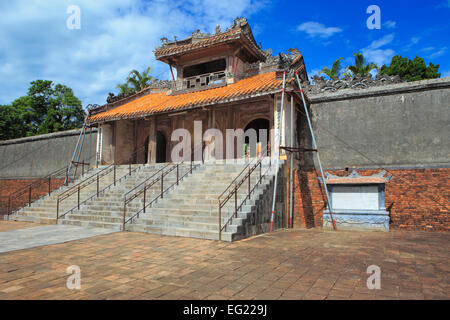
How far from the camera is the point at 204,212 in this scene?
8.55m

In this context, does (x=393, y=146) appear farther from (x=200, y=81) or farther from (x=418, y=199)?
(x=200, y=81)

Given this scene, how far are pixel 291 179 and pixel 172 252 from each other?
22.0 feet

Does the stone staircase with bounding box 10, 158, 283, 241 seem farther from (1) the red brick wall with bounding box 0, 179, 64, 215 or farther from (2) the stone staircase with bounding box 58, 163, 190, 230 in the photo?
(1) the red brick wall with bounding box 0, 179, 64, 215

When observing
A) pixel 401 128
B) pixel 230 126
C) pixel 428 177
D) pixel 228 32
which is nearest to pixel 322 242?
pixel 428 177

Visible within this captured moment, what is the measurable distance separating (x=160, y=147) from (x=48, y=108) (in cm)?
2101

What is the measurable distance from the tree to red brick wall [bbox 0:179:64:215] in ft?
93.8

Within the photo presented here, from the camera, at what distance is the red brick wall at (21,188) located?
58.4 feet

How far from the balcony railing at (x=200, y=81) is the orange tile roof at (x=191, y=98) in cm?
49

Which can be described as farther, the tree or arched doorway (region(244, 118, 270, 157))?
the tree

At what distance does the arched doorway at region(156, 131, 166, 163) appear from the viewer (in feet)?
59.7

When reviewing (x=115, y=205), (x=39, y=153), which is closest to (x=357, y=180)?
(x=115, y=205)

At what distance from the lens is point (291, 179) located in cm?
1148

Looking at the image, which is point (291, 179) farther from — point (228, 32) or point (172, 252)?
point (228, 32)

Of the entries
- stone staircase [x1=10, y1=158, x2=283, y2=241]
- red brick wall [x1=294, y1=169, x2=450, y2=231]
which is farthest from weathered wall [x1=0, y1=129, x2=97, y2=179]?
red brick wall [x1=294, y1=169, x2=450, y2=231]
